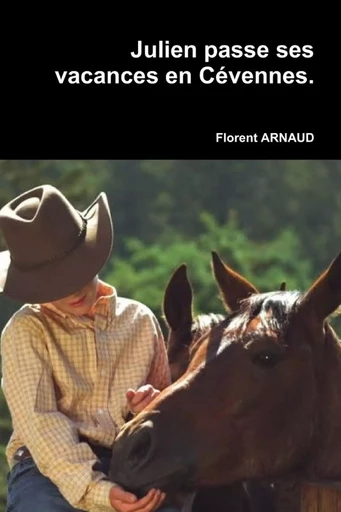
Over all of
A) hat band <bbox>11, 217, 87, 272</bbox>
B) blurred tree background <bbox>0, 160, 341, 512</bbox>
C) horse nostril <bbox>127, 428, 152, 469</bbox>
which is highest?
blurred tree background <bbox>0, 160, 341, 512</bbox>

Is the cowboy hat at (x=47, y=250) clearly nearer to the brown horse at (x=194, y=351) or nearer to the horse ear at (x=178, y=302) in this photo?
the brown horse at (x=194, y=351)

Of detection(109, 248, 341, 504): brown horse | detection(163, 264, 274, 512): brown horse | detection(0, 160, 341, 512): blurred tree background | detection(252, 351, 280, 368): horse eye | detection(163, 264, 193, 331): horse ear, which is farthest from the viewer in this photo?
detection(0, 160, 341, 512): blurred tree background

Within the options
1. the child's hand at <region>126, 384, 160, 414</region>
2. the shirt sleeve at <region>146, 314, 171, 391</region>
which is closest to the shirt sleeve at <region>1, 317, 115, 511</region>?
the child's hand at <region>126, 384, 160, 414</region>

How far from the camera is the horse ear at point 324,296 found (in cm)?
511

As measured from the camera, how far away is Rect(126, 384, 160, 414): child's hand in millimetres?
4965

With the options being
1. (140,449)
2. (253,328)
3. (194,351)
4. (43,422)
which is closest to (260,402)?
(253,328)

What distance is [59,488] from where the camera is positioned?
487cm

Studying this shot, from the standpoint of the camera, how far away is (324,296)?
16.9 ft

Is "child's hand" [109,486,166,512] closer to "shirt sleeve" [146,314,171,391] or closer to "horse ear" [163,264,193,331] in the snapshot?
"shirt sleeve" [146,314,171,391]

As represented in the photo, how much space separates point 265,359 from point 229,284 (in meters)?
0.77

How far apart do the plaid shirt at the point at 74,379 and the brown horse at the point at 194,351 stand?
307 mm
